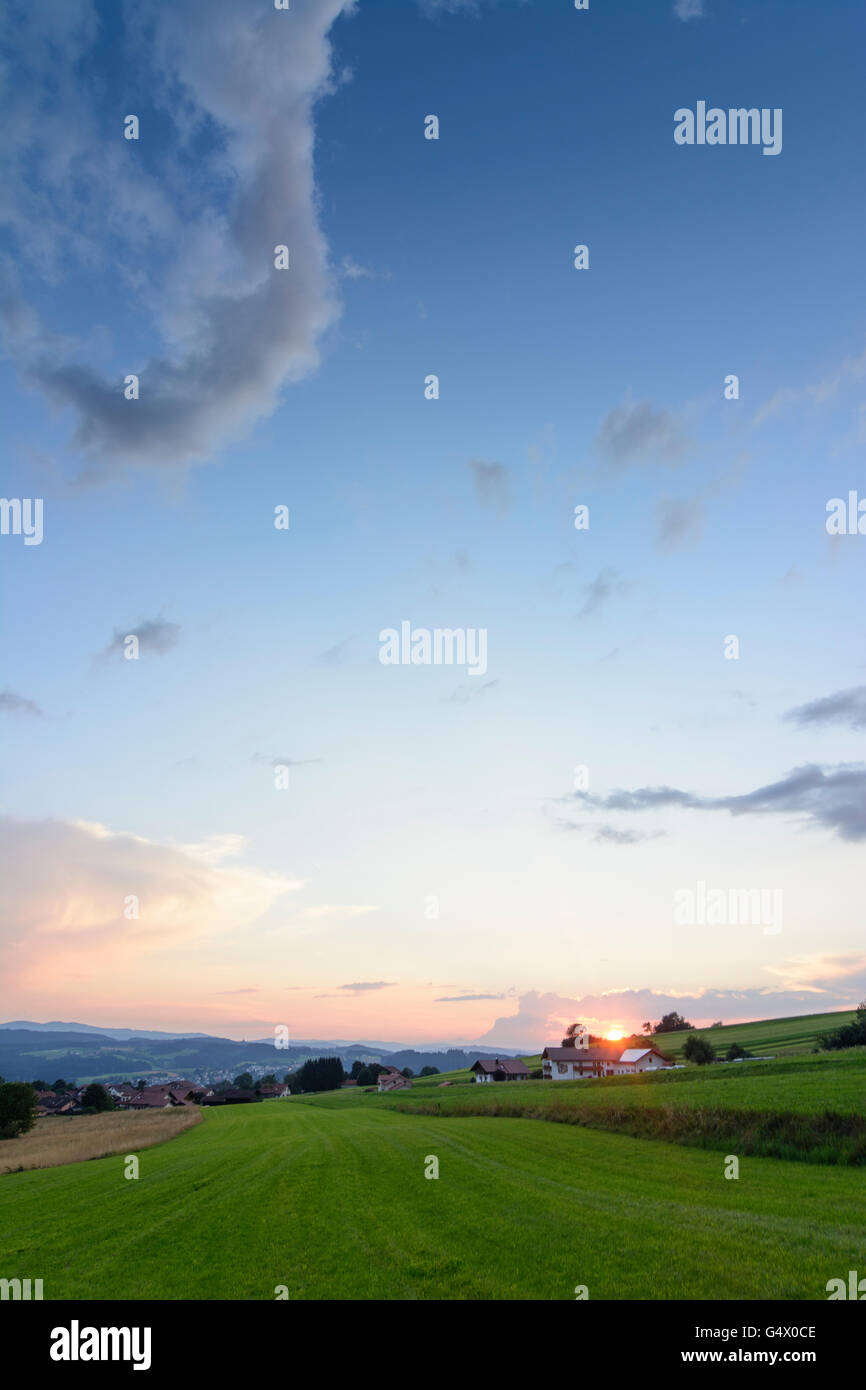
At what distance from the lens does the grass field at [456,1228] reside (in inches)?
555

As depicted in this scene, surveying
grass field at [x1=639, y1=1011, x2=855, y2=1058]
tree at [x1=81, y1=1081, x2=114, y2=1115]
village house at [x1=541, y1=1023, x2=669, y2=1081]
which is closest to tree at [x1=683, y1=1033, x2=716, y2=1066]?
grass field at [x1=639, y1=1011, x2=855, y2=1058]

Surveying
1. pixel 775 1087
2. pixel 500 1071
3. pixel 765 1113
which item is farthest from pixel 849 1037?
pixel 500 1071

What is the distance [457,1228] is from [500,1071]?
483 ft

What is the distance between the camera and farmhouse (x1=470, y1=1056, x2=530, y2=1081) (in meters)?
151

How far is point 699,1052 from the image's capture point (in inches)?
4205

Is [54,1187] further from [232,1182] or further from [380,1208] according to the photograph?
[380,1208]

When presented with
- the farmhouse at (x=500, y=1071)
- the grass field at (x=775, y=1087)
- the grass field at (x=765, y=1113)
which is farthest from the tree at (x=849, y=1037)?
the farmhouse at (x=500, y=1071)

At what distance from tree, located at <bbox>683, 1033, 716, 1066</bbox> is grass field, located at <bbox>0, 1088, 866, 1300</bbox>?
3290 inches

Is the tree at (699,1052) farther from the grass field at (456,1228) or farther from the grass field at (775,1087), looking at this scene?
the grass field at (456,1228)

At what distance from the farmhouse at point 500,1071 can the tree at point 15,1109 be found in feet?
287

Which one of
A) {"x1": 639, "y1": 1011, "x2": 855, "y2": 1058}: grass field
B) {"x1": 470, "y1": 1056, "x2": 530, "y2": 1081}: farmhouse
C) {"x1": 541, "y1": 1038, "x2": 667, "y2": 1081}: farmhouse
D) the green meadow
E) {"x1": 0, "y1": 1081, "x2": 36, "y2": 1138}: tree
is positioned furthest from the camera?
{"x1": 470, "y1": 1056, "x2": 530, "y2": 1081}: farmhouse

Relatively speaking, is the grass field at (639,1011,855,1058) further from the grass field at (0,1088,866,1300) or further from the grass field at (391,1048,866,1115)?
the grass field at (0,1088,866,1300)
